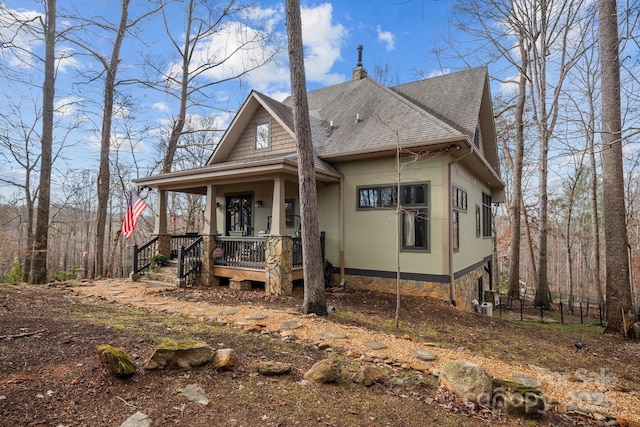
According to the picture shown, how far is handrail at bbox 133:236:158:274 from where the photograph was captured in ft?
33.3

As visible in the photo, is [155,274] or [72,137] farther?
[72,137]

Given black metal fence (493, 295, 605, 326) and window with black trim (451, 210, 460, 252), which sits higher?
window with black trim (451, 210, 460, 252)

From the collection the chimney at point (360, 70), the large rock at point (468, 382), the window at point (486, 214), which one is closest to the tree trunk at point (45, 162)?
the chimney at point (360, 70)

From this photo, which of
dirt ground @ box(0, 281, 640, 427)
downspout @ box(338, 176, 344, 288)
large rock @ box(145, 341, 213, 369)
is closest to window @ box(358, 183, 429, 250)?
downspout @ box(338, 176, 344, 288)

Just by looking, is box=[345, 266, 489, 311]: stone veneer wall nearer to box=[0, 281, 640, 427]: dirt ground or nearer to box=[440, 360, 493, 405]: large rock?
box=[0, 281, 640, 427]: dirt ground

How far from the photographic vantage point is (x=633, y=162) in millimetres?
13828

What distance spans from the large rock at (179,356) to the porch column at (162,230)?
8.32 m

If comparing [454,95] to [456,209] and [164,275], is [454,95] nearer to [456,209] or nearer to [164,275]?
[456,209]

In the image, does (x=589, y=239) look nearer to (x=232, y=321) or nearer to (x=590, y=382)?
(x=590, y=382)

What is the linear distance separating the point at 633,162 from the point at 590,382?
14710 millimetres

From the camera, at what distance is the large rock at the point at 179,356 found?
316 cm

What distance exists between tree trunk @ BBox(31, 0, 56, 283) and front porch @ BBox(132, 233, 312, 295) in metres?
3.08

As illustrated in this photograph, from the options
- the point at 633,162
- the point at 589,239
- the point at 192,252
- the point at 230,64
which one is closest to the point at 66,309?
the point at 192,252

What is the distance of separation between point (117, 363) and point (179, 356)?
0.53 meters
